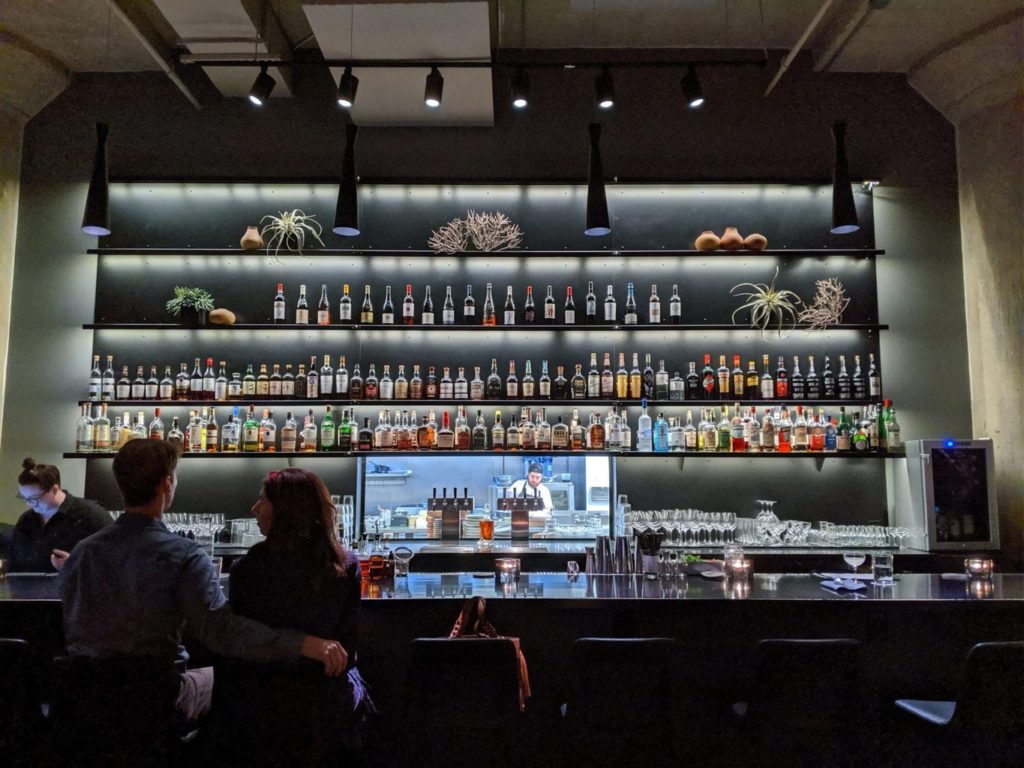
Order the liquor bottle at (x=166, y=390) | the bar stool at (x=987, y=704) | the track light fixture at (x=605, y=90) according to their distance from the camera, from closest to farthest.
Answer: the bar stool at (x=987, y=704)
the track light fixture at (x=605, y=90)
the liquor bottle at (x=166, y=390)

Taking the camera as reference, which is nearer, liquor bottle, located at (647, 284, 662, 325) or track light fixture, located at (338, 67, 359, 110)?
track light fixture, located at (338, 67, 359, 110)

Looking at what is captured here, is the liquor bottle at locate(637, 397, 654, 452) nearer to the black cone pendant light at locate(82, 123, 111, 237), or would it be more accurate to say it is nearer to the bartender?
the bartender

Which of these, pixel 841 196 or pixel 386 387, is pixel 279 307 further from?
pixel 841 196

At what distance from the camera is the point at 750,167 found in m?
4.96

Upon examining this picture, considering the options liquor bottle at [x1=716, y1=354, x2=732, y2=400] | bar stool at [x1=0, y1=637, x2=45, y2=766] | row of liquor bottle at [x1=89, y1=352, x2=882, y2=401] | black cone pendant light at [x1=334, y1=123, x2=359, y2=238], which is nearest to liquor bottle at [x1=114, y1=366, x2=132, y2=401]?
row of liquor bottle at [x1=89, y1=352, x2=882, y2=401]

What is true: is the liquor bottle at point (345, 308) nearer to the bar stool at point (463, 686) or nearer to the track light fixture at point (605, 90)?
the track light fixture at point (605, 90)

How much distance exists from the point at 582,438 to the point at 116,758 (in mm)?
3285

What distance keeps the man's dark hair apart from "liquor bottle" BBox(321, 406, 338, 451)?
268cm

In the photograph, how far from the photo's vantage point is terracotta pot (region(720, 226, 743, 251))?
4766 mm

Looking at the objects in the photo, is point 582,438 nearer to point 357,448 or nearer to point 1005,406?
point 357,448

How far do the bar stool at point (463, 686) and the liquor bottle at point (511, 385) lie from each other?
8.61 ft

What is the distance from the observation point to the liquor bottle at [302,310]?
480cm

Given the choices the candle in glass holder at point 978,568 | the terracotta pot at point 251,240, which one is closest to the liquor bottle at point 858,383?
the candle in glass holder at point 978,568

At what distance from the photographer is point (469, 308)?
4.93m
